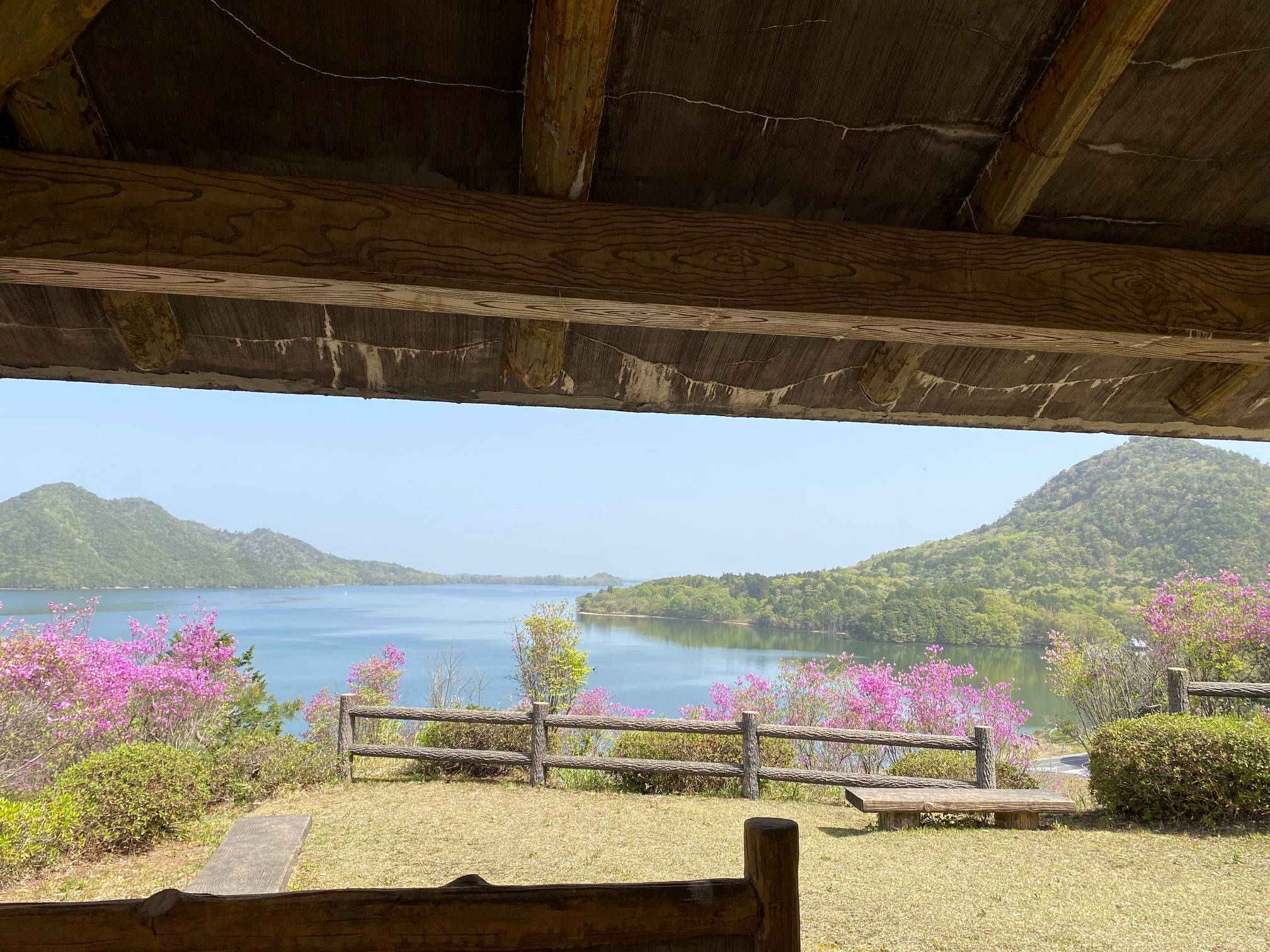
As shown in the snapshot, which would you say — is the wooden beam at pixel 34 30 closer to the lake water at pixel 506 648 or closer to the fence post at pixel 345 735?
the fence post at pixel 345 735

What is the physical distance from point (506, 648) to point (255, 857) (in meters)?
30.6

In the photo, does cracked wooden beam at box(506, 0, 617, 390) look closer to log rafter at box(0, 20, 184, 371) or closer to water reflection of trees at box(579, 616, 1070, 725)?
log rafter at box(0, 20, 184, 371)

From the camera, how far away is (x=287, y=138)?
5.02ft

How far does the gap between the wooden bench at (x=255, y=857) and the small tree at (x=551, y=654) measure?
4.25 metres

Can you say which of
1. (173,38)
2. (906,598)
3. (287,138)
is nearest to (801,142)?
(287,138)

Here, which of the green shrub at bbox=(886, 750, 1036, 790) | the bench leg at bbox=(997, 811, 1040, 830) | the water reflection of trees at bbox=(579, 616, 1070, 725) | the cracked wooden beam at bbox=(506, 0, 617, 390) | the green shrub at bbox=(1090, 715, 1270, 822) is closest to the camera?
the cracked wooden beam at bbox=(506, 0, 617, 390)

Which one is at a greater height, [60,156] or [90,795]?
[60,156]

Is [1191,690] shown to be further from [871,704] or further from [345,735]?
[345,735]

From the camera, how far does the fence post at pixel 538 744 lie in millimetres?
6804

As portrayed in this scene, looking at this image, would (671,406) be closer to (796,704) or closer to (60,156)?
(60,156)

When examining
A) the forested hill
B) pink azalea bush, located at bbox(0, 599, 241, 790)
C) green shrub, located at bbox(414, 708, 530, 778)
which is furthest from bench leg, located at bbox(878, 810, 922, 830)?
the forested hill

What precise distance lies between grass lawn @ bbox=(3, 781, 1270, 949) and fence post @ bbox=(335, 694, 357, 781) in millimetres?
486

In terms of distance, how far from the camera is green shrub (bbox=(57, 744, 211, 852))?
463 centimetres

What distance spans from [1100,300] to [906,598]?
911 inches
